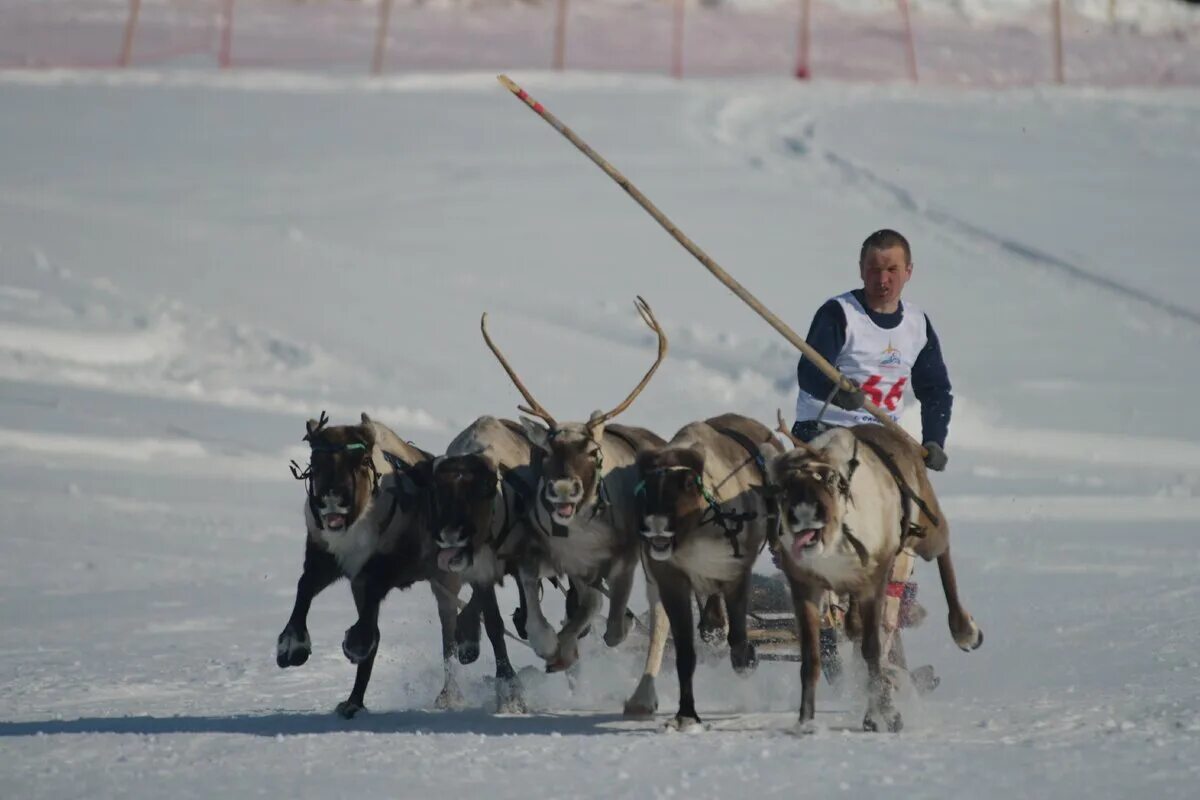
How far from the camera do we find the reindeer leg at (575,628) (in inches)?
314

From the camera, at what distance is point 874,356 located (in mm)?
8227

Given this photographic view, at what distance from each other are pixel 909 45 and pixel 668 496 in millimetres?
30314

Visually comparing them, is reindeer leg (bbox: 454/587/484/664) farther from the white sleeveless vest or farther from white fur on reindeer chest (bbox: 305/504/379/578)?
the white sleeveless vest

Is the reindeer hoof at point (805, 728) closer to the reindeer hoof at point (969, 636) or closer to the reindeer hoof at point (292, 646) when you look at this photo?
the reindeer hoof at point (969, 636)

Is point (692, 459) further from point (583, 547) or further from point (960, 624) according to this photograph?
point (960, 624)

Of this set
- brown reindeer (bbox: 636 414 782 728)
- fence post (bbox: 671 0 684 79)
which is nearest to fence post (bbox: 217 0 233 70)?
fence post (bbox: 671 0 684 79)

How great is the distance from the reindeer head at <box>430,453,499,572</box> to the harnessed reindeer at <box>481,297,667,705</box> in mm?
226

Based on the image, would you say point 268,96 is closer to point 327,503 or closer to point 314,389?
point 314,389

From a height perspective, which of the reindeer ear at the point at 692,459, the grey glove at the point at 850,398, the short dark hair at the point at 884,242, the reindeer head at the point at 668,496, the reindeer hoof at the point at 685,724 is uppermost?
the short dark hair at the point at 884,242

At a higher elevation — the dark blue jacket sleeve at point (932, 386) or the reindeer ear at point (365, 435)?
the dark blue jacket sleeve at point (932, 386)

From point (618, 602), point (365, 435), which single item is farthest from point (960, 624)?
point (365, 435)

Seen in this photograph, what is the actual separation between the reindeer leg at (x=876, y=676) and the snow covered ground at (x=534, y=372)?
0.62 feet

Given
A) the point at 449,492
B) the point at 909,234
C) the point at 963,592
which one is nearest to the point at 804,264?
the point at 909,234

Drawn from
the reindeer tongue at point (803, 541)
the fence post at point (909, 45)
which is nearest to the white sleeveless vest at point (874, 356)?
the reindeer tongue at point (803, 541)
